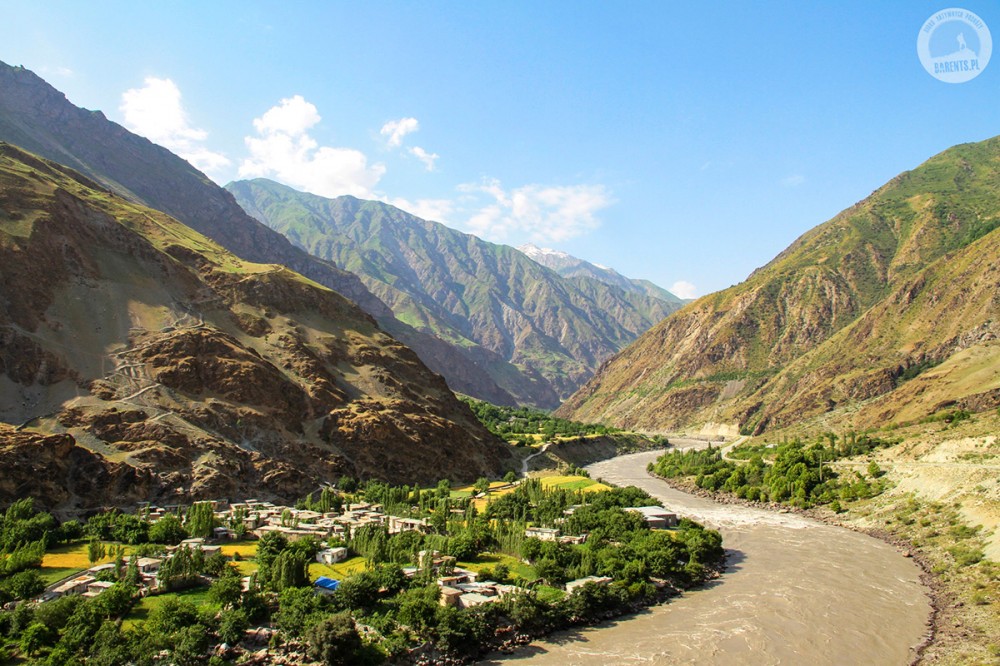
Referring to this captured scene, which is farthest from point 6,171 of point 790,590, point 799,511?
point 799,511

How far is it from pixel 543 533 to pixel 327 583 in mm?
24317

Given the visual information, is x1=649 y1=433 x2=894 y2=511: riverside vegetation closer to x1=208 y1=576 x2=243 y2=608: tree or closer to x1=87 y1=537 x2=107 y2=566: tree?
x1=208 y1=576 x2=243 y2=608: tree

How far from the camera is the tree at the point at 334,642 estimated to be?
115 feet

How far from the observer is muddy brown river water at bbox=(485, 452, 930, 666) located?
3900 centimetres

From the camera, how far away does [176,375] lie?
83812mm

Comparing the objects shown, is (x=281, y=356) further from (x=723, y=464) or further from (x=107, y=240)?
(x=723, y=464)

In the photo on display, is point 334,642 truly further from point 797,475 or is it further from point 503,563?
point 797,475

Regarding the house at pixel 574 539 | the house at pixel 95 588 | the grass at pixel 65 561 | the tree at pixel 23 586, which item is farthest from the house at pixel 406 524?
the tree at pixel 23 586

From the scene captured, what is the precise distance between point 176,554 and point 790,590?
46.3 meters

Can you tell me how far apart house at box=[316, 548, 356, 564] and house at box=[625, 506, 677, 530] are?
30557mm

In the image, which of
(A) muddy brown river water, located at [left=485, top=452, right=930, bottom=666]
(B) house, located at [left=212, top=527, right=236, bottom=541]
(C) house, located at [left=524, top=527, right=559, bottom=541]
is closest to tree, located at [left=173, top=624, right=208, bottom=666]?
(A) muddy brown river water, located at [left=485, top=452, right=930, bottom=666]

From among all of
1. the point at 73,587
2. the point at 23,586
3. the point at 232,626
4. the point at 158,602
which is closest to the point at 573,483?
the point at 158,602

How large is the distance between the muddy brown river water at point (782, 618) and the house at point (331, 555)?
1883 centimetres

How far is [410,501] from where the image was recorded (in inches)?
3073
